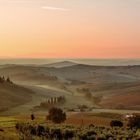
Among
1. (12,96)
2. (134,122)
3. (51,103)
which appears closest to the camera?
(134,122)

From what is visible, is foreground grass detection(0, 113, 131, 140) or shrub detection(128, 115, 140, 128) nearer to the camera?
foreground grass detection(0, 113, 131, 140)

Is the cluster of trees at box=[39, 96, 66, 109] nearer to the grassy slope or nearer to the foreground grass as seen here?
the grassy slope

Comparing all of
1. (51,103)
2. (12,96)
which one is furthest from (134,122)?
(12,96)

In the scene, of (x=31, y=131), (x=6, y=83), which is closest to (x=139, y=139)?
(x=31, y=131)

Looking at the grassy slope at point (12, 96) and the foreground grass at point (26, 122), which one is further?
the grassy slope at point (12, 96)

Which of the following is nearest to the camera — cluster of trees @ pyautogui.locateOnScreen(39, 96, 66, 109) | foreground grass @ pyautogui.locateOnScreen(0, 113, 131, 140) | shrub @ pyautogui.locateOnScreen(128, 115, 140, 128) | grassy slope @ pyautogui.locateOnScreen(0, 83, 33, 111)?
foreground grass @ pyautogui.locateOnScreen(0, 113, 131, 140)

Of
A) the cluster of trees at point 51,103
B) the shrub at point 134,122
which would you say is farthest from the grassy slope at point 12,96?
the shrub at point 134,122

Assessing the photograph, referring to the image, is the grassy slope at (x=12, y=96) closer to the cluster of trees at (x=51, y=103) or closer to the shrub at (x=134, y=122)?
the cluster of trees at (x=51, y=103)

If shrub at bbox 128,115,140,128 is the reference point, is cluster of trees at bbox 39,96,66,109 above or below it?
below

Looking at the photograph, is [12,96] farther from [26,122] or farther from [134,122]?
[26,122]

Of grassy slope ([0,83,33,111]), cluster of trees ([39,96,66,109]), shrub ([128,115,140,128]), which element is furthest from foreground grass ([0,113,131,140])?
grassy slope ([0,83,33,111])

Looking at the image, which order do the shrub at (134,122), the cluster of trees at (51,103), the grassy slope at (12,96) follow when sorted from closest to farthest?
the shrub at (134,122), the cluster of trees at (51,103), the grassy slope at (12,96)

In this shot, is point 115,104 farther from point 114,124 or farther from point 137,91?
point 114,124

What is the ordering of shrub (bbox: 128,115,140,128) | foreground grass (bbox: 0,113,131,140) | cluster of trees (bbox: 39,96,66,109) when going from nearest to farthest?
foreground grass (bbox: 0,113,131,140)
shrub (bbox: 128,115,140,128)
cluster of trees (bbox: 39,96,66,109)
